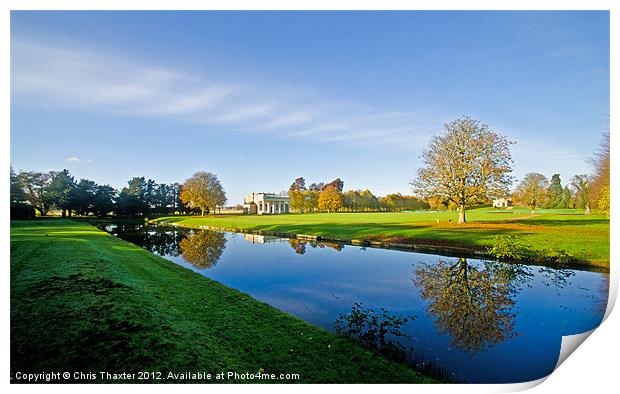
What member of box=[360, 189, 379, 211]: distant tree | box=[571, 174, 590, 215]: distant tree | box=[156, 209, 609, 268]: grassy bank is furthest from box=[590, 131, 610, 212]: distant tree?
box=[360, 189, 379, 211]: distant tree

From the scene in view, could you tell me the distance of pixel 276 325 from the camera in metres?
4.59

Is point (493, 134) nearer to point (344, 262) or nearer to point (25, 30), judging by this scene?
point (344, 262)

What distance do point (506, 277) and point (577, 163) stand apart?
3293mm

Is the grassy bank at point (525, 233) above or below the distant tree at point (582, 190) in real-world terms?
below

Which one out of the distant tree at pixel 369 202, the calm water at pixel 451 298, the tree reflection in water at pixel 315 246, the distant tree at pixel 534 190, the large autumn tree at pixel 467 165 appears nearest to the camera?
the calm water at pixel 451 298

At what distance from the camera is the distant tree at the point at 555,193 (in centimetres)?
841

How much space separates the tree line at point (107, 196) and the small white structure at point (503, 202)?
1533 centimetres

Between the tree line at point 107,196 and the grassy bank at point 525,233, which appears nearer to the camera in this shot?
the tree line at point 107,196

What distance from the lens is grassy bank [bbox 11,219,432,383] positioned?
3316 millimetres

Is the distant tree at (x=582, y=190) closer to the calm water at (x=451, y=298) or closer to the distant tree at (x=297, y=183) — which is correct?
the calm water at (x=451, y=298)

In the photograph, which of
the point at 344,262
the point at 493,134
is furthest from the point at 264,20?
the point at 493,134

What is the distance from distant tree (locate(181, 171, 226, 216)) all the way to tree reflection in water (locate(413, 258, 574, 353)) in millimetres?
10743

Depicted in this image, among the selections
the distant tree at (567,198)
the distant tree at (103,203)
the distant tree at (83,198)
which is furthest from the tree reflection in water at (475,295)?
the distant tree at (103,203)

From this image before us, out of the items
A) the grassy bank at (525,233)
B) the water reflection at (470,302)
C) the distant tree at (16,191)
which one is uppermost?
the distant tree at (16,191)
